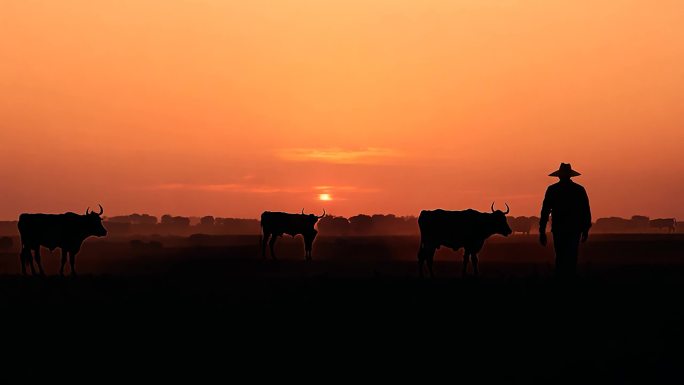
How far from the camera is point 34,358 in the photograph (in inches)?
551

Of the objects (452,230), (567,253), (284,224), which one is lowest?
(567,253)

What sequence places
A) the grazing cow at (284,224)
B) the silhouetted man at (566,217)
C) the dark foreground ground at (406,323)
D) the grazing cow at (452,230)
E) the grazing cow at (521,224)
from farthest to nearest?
the grazing cow at (521,224), the grazing cow at (284,224), the grazing cow at (452,230), the silhouetted man at (566,217), the dark foreground ground at (406,323)

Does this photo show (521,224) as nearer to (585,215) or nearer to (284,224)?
(284,224)

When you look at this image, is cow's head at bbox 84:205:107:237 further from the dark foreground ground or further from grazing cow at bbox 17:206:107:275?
the dark foreground ground

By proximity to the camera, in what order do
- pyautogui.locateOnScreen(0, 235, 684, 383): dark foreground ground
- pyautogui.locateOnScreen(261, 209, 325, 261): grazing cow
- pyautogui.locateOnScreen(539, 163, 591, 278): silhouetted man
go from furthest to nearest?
pyautogui.locateOnScreen(261, 209, 325, 261): grazing cow → pyautogui.locateOnScreen(539, 163, 591, 278): silhouetted man → pyautogui.locateOnScreen(0, 235, 684, 383): dark foreground ground

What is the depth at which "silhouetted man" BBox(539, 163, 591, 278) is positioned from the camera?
19.7m

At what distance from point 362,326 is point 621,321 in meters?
4.17

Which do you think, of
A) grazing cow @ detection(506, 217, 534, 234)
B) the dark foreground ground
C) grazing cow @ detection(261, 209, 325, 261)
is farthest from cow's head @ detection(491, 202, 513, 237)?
grazing cow @ detection(506, 217, 534, 234)

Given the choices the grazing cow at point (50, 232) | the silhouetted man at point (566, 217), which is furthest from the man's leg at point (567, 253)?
the grazing cow at point (50, 232)

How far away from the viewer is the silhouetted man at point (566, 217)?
19.7 metres

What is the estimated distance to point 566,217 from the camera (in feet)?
64.6

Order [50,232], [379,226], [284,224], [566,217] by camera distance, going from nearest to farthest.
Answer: [566,217]
[50,232]
[284,224]
[379,226]

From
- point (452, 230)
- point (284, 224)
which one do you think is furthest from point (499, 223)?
point (284, 224)

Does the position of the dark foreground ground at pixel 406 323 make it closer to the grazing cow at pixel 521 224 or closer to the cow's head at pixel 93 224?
the cow's head at pixel 93 224
